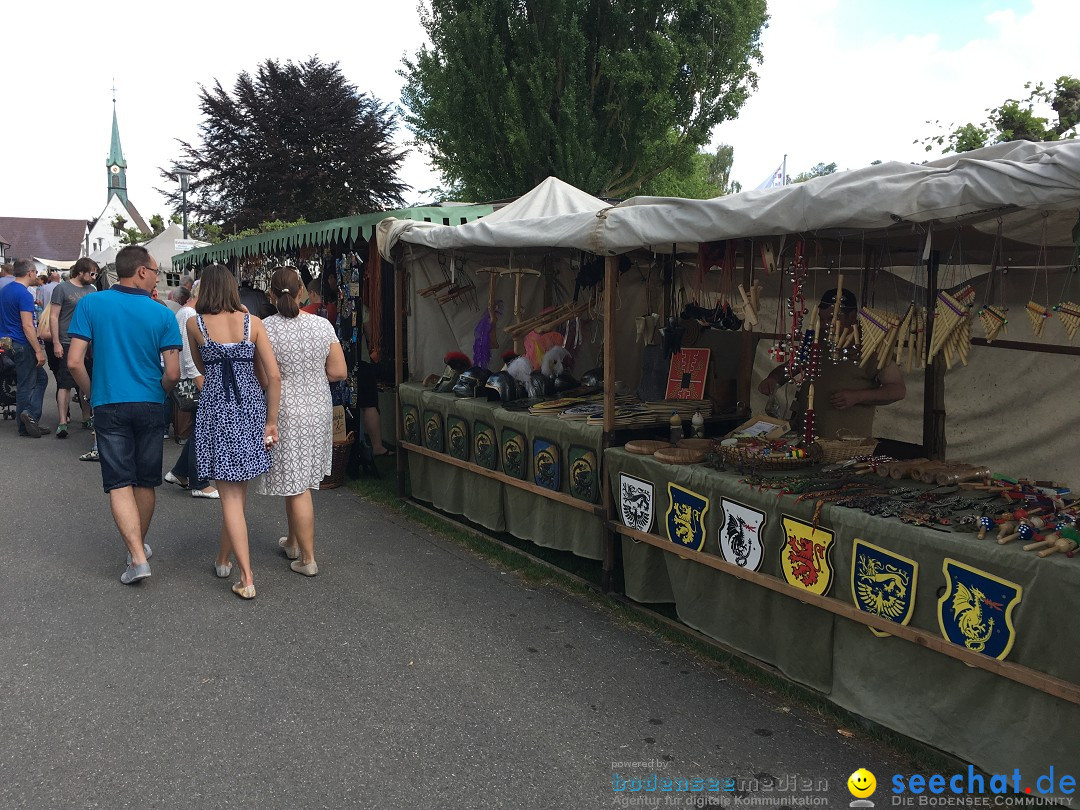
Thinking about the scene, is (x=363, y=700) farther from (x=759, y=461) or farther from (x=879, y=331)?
(x=879, y=331)

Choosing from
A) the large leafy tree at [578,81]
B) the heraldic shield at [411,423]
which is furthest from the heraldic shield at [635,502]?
the large leafy tree at [578,81]

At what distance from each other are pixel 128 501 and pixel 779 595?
355 cm

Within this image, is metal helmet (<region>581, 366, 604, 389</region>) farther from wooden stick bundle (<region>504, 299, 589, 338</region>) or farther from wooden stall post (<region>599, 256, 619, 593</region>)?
wooden stall post (<region>599, 256, 619, 593</region>)

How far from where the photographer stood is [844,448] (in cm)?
433

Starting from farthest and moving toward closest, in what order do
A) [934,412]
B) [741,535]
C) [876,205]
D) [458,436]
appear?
[458,436], [934,412], [741,535], [876,205]

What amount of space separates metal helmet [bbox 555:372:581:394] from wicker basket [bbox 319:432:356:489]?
2346 mm

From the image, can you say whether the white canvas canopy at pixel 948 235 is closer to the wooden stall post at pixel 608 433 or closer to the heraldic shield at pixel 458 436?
the wooden stall post at pixel 608 433

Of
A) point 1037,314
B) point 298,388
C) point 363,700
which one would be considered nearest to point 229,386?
point 298,388

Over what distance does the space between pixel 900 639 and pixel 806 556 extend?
1.60 feet

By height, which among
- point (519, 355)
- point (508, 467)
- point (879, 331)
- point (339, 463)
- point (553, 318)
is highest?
point (879, 331)

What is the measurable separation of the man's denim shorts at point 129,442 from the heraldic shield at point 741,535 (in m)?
3.17

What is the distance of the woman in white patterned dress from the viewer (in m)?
4.73

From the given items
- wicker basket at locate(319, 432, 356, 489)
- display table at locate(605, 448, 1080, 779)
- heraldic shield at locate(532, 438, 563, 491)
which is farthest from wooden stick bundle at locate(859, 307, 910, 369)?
wicker basket at locate(319, 432, 356, 489)

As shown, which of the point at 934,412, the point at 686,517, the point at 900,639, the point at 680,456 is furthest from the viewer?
the point at 934,412
